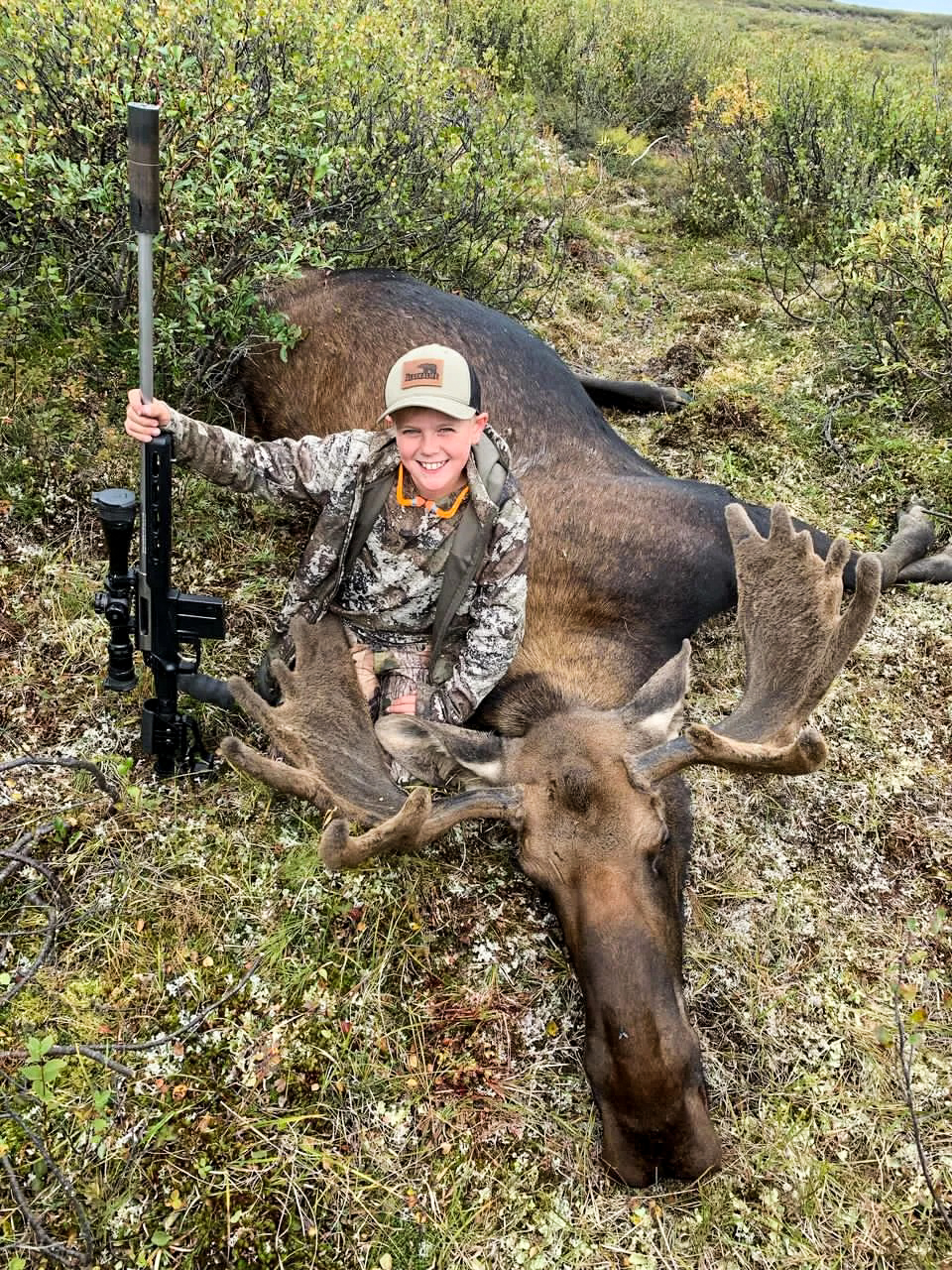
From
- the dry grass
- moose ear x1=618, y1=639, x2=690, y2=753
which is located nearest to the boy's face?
moose ear x1=618, y1=639, x2=690, y2=753

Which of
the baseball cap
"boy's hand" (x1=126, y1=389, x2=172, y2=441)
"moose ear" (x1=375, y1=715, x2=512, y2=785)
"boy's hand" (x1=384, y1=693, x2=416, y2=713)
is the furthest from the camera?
"boy's hand" (x1=384, y1=693, x2=416, y2=713)

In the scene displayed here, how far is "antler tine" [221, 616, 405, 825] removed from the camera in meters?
3.12

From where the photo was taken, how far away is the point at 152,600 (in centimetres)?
347

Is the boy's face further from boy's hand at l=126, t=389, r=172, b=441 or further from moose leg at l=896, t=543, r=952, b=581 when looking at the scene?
moose leg at l=896, t=543, r=952, b=581

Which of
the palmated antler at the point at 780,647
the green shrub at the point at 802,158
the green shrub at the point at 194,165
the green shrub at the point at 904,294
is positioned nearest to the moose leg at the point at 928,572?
the green shrub at the point at 904,294

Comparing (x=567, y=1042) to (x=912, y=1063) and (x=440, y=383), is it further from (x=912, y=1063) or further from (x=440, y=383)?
(x=440, y=383)

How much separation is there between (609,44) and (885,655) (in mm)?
10019

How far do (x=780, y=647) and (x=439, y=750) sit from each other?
Answer: 1.40 m

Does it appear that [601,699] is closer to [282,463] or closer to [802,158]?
[282,463]

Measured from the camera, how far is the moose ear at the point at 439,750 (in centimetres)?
353

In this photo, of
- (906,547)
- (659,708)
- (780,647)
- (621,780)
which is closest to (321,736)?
(621,780)

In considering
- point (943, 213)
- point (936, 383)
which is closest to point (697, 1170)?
point (936, 383)

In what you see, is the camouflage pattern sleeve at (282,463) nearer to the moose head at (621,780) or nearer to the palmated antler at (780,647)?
the moose head at (621,780)

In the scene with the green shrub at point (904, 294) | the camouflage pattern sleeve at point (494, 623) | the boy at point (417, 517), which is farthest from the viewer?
the green shrub at point (904, 294)
